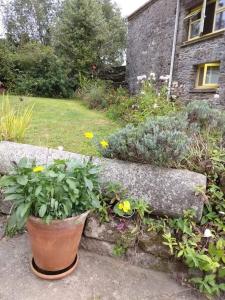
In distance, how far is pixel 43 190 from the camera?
133 cm

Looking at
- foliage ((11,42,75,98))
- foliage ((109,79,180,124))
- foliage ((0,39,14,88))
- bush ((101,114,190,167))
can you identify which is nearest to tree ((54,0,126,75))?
foliage ((11,42,75,98))

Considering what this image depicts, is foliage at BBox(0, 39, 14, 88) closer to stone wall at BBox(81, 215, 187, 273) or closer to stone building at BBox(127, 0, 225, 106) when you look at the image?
stone building at BBox(127, 0, 225, 106)

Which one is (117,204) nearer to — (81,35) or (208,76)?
(208,76)

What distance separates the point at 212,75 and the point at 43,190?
6.47 m

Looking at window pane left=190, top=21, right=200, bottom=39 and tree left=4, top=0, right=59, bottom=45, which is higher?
tree left=4, top=0, right=59, bottom=45

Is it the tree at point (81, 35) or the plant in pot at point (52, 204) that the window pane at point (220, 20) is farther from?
the plant in pot at point (52, 204)

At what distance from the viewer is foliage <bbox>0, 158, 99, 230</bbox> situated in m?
1.31

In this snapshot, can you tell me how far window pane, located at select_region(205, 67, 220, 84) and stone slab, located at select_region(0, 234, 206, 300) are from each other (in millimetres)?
5907

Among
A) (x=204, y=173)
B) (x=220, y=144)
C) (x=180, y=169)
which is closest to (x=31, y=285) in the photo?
(x=180, y=169)

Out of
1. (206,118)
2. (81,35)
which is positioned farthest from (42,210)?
(81,35)

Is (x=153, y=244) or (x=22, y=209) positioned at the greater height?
(x=22, y=209)

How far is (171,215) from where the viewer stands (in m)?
1.71

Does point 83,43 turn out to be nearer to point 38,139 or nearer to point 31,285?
point 38,139

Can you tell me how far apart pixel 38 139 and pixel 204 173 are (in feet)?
6.93
